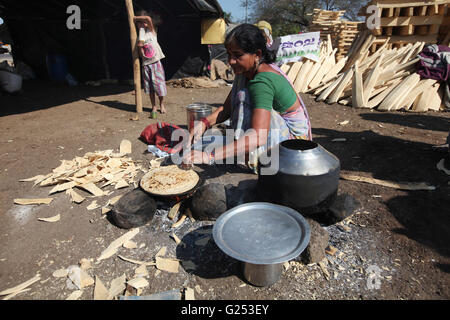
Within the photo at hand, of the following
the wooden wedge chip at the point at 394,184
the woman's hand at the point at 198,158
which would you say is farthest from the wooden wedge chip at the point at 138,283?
the wooden wedge chip at the point at 394,184

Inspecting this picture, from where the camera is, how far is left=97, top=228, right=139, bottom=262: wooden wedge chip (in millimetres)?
2564

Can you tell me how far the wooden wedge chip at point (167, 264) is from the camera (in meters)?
2.40

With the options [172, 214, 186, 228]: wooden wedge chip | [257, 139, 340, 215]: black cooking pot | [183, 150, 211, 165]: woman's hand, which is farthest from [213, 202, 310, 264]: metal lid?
[172, 214, 186, 228]: wooden wedge chip

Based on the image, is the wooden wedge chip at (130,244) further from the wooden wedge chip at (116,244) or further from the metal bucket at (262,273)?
the metal bucket at (262,273)

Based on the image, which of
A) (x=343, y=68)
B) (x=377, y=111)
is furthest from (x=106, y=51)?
→ (x=377, y=111)

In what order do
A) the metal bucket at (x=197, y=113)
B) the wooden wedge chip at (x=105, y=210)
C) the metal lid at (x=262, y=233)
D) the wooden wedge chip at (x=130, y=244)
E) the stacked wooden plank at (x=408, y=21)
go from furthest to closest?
the stacked wooden plank at (x=408, y=21)
the metal bucket at (x=197, y=113)
the wooden wedge chip at (x=105, y=210)
the wooden wedge chip at (x=130, y=244)
the metal lid at (x=262, y=233)

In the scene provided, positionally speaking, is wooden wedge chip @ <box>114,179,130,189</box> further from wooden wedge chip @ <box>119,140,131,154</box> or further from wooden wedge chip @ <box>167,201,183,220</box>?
wooden wedge chip @ <box>119,140,131,154</box>

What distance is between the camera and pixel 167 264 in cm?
246

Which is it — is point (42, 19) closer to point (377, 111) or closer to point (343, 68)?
point (343, 68)

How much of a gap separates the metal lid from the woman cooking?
1.91 feet

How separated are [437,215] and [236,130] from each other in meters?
2.37

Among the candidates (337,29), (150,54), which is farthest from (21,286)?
(337,29)

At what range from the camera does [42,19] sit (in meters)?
11.2

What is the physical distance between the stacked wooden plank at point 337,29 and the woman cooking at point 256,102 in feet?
32.4
